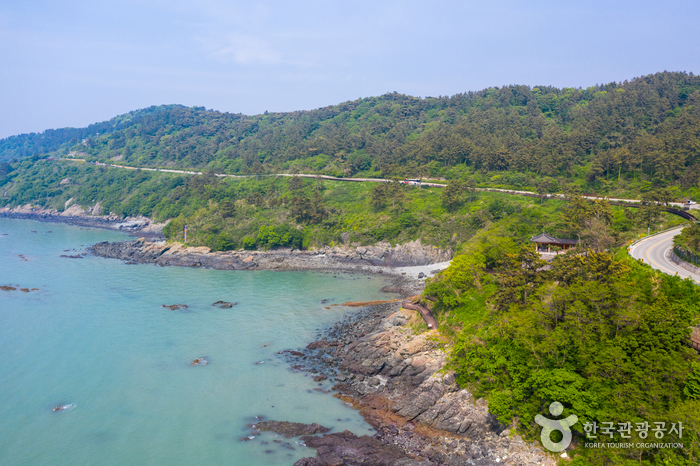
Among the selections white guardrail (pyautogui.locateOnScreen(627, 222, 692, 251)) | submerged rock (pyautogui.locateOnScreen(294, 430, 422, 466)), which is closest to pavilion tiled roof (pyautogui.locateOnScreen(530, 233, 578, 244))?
white guardrail (pyautogui.locateOnScreen(627, 222, 692, 251))

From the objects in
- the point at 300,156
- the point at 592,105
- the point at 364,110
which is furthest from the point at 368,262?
the point at 364,110

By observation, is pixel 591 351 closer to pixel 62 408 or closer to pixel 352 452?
pixel 352 452

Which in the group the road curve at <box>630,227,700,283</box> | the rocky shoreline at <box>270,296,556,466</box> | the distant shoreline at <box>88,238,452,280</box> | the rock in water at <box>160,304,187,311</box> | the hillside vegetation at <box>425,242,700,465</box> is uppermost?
the road curve at <box>630,227,700,283</box>

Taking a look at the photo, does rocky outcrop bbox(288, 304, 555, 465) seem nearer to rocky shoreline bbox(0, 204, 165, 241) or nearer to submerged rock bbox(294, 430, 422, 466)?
submerged rock bbox(294, 430, 422, 466)

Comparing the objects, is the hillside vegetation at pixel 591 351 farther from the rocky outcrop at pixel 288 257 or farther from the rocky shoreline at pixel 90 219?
the rocky shoreline at pixel 90 219

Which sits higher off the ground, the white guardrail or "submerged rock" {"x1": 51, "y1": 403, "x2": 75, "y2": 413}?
the white guardrail

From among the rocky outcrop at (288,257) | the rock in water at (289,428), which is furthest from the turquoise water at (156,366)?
the rocky outcrop at (288,257)

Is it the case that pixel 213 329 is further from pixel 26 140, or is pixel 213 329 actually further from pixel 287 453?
pixel 26 140

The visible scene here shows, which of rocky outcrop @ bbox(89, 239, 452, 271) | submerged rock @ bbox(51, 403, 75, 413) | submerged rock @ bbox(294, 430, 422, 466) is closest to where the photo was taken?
submerged rock @ bbox(294, 430, 422, 466)

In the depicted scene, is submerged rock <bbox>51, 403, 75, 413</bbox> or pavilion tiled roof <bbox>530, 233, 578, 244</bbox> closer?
submerged rock <bbox>51, 403, 75, 413</bbox>
